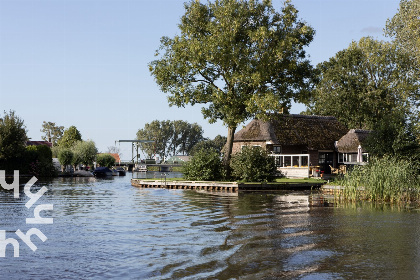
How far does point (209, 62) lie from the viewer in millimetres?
44250

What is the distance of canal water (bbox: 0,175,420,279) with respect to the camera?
12.2 meters

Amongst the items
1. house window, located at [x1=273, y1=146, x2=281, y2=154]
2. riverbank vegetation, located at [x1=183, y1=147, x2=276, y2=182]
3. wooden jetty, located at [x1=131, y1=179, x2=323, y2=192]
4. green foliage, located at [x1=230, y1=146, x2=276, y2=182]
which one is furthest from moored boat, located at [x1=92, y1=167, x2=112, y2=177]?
green foliage, located at [x1=230, y1=146, x2=276, y2=182]

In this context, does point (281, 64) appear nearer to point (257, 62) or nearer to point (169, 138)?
point (257, 62)

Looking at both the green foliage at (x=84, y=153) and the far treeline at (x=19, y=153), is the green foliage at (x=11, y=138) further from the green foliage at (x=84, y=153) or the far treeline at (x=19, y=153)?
the green foliage at (x=84, y=153)

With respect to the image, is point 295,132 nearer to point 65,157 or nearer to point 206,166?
point 206,166

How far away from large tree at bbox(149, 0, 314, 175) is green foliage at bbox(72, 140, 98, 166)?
43369 mm

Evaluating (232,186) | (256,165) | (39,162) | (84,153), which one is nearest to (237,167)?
(256,165)

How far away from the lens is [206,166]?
45.1m

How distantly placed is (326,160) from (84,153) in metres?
42.7

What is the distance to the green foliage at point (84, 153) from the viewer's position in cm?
8531

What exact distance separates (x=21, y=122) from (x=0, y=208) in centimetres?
4318

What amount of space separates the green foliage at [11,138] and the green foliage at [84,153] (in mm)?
17855

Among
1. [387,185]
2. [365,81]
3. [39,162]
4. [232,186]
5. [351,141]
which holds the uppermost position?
[365,81]

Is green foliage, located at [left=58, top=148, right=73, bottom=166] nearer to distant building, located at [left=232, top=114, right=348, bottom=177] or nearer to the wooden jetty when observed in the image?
distant building, located at [left=232, top=114, right=348, bottom=177]
